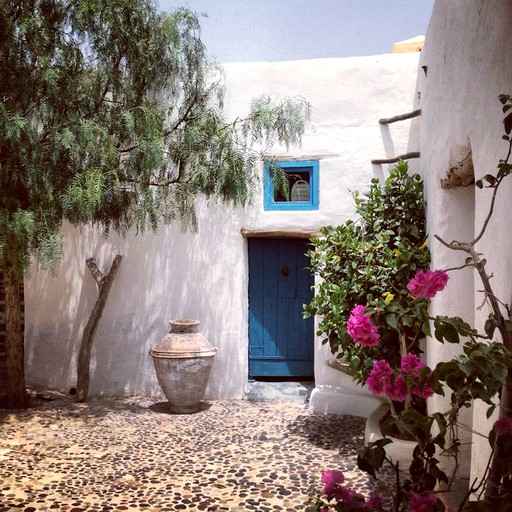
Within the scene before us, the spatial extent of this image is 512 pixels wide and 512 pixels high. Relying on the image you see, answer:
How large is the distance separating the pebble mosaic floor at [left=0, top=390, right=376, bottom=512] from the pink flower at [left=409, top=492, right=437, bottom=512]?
82.4 inches

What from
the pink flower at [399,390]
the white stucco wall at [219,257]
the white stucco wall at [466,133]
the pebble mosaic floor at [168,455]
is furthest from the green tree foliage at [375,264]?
the pink flower at [399,390]

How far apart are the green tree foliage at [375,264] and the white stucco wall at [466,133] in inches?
9.7

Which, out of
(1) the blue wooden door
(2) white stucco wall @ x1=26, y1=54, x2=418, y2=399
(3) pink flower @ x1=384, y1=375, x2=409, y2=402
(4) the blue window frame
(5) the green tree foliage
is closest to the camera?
(3) pink flower @ x1=384, y1=375, x2=409, y2=402

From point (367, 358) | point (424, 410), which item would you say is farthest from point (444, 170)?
point (424, 410)

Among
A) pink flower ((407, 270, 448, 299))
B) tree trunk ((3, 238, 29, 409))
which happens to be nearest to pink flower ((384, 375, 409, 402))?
pink flower ((407, 270, 448, 299))

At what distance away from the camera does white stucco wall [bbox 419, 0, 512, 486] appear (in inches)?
79.4

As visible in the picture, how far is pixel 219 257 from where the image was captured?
6.02m

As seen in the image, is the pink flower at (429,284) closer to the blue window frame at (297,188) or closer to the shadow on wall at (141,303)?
the blue window frame at (297,188)

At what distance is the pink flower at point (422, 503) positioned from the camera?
4.59ft

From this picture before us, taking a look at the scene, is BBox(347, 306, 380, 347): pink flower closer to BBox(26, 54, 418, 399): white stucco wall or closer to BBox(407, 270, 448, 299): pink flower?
BBox(407, 270, 448, 299): pink flower

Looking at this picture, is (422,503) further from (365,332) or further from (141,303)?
(141,303)

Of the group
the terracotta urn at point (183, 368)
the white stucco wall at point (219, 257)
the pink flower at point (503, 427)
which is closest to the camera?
the pink flower at point (503, 427)

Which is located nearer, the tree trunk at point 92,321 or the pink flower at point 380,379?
the pink flower at point 380,379

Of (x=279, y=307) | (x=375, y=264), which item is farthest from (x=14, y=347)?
(x=375, y=264)
